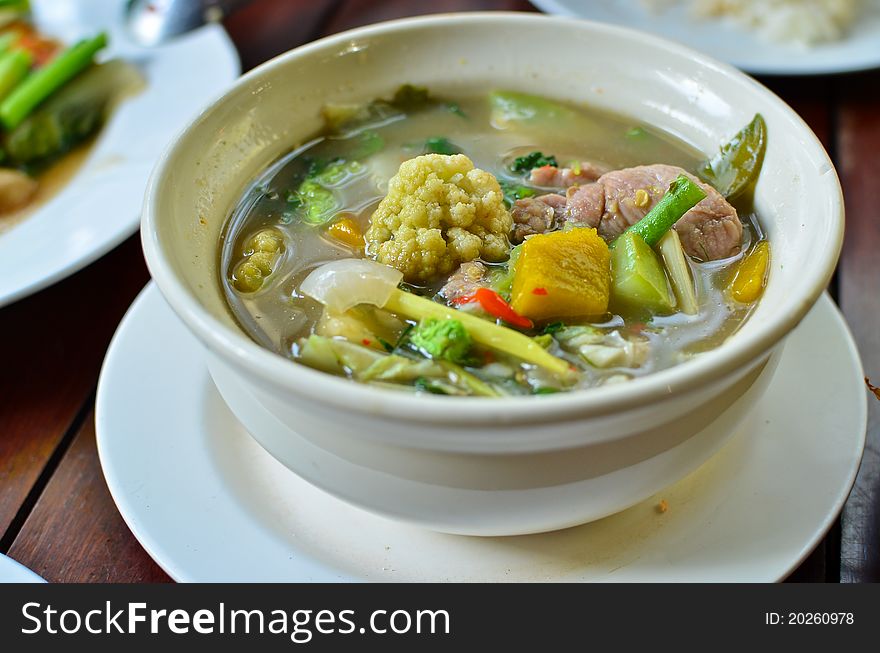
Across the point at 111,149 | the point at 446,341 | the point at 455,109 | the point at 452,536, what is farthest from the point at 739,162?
the point at 111,149

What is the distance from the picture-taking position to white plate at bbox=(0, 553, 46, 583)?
150 cm

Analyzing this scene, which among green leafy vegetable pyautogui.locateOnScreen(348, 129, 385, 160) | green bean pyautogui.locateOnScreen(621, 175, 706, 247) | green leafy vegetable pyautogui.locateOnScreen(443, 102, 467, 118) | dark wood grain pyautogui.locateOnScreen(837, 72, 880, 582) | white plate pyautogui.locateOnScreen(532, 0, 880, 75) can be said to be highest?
green leafy vegetable pyautogui.locateOnScreen(348, 129, 385, 160)

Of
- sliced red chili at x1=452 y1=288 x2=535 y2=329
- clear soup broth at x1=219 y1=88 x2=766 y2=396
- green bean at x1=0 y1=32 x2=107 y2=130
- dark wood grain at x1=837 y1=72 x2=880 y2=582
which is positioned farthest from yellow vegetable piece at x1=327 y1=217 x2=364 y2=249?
green bean at x1=0 y1=32 x2=107 y2=130

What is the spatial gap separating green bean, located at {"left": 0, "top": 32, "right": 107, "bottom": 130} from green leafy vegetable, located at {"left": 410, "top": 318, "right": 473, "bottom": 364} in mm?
2285

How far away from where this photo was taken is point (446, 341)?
1.49 meters

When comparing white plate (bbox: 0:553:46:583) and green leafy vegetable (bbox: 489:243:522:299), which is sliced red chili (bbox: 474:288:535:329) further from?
white plate (bbox: 0:553:46:583)

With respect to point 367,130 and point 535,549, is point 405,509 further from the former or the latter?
point 367,130

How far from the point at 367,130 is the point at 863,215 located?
4.63 feet

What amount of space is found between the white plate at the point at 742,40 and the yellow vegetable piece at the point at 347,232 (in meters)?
1.66

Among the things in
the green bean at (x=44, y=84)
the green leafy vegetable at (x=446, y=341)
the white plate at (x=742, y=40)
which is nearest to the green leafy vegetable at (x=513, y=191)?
the green leafy vegetable at (x=446, y=341)

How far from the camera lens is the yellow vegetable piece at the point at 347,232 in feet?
6.07

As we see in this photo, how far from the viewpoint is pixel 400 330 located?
5.26 ft

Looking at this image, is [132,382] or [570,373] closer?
[570,373]
